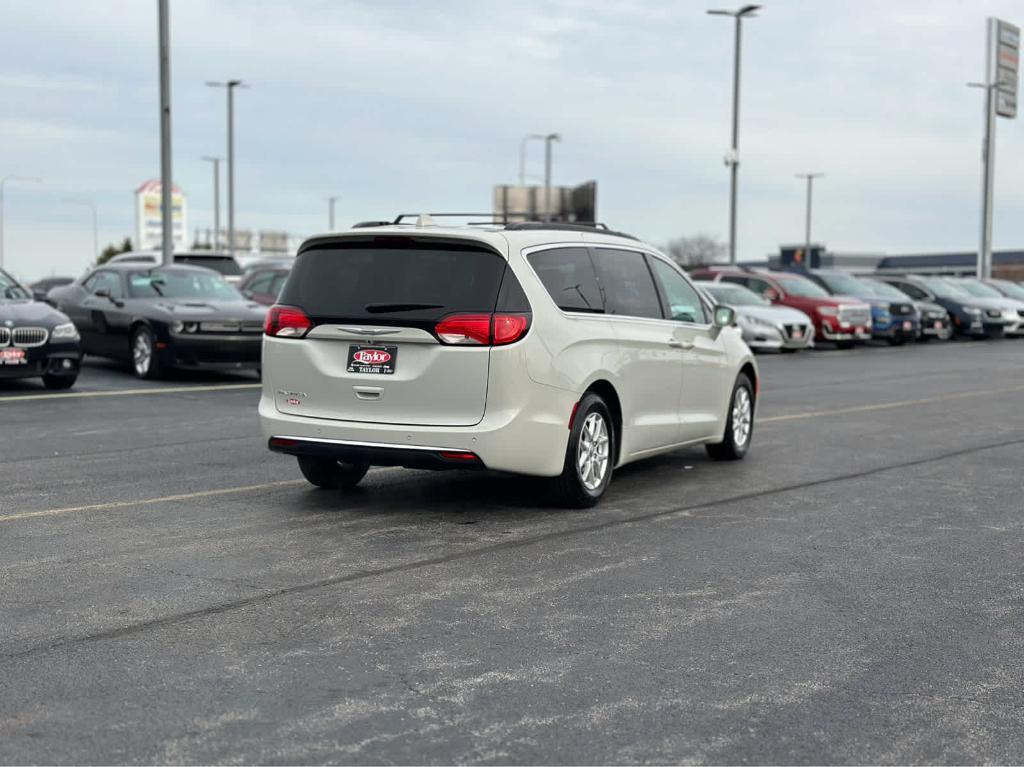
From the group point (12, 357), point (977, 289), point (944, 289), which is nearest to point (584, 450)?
point (12, 357)

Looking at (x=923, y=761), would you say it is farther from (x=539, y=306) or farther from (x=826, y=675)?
(x=539, y=306)

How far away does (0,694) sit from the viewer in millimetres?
4508

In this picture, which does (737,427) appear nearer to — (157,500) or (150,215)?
(157,500)

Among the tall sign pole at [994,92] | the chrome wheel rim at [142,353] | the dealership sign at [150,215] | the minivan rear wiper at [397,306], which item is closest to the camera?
the minivan rear wiper at [397,306]

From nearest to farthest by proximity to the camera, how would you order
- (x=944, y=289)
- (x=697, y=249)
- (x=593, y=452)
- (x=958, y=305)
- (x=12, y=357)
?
(x=593, y=452), (x=12, y=357), (x=958, y=305), (x=944, y=289), (x=697, y=249)

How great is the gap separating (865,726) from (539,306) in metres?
4.05

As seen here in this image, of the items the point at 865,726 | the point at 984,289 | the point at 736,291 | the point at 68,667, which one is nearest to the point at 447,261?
the point at 68,667

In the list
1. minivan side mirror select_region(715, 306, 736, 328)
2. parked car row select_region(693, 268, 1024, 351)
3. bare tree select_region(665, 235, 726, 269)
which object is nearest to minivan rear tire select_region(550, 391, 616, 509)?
minivan side mirror select_region(715, 306, 736, 328)

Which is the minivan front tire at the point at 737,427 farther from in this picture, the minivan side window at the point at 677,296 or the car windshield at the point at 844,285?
the car windshield at the point at 844,285

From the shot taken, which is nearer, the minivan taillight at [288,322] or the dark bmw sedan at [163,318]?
the minivan taillight at [288,322]

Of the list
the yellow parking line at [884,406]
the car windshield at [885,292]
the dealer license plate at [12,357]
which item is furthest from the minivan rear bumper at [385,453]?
the car windshield at [885,292]

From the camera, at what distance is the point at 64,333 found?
15523 mm

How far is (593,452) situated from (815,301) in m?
22.4

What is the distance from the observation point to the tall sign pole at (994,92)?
4862 centimetres
